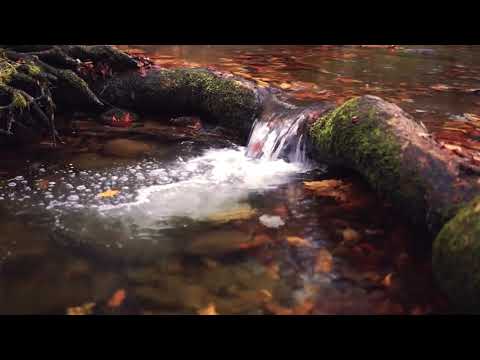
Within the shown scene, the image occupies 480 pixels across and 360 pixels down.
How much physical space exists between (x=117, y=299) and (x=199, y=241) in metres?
0.80

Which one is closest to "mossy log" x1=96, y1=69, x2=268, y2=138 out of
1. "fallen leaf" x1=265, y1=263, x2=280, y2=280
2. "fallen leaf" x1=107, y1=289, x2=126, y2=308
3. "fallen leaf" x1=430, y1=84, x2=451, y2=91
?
"fallen leaf" x1=265, y1=263, x2=280, y2=280

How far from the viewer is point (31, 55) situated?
5.26 metres

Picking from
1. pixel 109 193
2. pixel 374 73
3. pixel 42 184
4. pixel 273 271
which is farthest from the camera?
pixel 374 73

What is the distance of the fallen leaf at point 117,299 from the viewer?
2.59 meters

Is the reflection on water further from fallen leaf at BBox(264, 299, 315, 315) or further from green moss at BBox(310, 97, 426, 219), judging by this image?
fallen leaf at BBox(264, 299, 315, 315)

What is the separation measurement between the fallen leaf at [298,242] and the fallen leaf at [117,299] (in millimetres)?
1248

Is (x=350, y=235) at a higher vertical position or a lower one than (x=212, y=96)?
lower

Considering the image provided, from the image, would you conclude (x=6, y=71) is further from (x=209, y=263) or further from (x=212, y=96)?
(x=209, y=263)

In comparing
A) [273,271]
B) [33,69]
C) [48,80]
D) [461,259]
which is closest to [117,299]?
[273,271]

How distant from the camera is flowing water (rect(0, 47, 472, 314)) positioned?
265 centimetres

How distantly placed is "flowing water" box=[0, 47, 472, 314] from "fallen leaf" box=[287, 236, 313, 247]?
0.05 feet

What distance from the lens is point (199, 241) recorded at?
10.6 ft
